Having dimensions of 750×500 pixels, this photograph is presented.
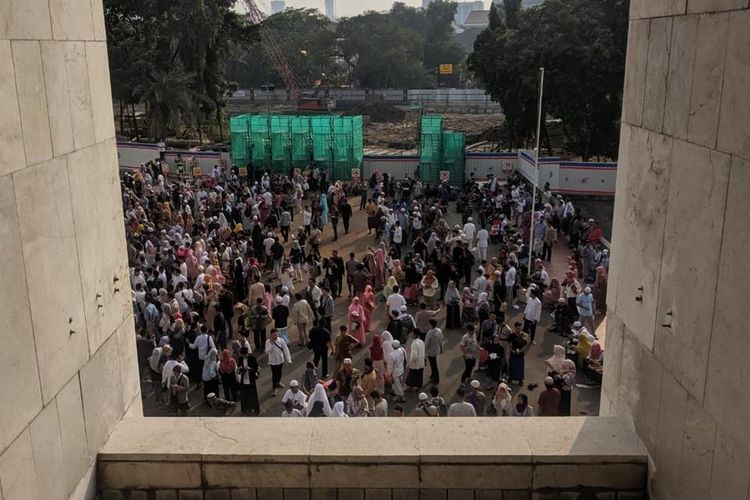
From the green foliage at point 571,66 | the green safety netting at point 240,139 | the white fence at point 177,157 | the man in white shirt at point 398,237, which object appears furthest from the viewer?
the white fence at point 177,157

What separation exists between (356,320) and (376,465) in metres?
9.40

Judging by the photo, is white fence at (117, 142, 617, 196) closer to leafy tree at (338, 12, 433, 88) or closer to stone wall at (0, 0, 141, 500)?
stone wall at (0, 0, 141, 500)

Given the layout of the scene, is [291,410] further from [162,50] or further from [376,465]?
[162,50]

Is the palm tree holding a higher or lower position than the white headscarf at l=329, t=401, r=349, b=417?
higher

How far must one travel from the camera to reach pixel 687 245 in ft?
13.1

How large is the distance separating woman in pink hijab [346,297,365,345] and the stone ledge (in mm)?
8937

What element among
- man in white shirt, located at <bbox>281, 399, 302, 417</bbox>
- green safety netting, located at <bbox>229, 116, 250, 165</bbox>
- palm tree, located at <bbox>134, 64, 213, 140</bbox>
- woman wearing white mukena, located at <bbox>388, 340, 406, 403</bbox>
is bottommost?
woman wearing white mukena, located at <bbox>388, 340, 406, 403</bbox>

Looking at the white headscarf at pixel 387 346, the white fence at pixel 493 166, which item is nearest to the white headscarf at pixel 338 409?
the white headscarf at pixel 387 346

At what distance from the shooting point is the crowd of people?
11.3m

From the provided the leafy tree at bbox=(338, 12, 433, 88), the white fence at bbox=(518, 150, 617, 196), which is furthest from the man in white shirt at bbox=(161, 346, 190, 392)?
the leafy tree at bbox=(338, 12, 433, 88)

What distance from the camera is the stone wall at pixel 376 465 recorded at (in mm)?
4391

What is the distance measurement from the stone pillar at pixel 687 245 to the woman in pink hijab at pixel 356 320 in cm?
871

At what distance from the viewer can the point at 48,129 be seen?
13.0 feet

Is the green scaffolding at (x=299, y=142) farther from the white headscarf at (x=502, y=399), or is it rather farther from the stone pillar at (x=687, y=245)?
the stone pillar at (x=687, y=245)
